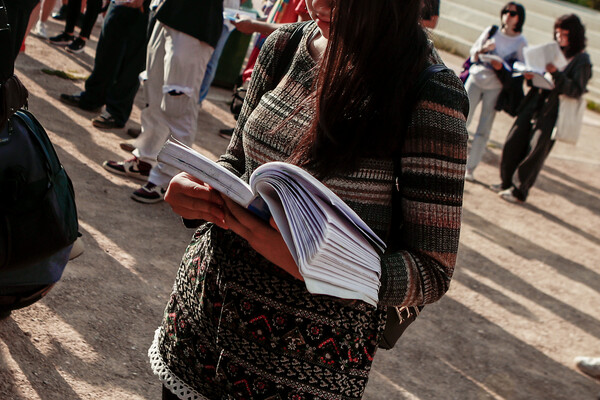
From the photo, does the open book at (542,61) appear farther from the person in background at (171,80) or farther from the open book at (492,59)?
the person in background at (171,80)

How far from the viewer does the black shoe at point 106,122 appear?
6.46m

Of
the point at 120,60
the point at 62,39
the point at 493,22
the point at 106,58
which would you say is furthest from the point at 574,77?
the point at 493,22

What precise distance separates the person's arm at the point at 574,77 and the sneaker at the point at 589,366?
12.1 feet

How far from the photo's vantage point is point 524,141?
321 inches

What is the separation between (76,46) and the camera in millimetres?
8844

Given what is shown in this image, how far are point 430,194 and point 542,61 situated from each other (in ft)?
21.4

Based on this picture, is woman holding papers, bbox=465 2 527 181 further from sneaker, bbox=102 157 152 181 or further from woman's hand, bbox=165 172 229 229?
woman's hand, bbox=165 172 229 229

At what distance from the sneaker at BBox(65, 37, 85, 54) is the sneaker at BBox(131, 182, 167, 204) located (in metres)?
4.29

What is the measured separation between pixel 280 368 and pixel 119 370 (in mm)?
1859

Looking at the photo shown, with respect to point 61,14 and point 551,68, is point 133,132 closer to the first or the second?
point 551,68

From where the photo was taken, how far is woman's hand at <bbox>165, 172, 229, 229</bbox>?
1.55 m

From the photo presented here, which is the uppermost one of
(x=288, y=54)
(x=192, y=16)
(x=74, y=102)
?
(x=288, y=54)

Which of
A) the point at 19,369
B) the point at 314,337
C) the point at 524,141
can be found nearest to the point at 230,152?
the point at 314,337

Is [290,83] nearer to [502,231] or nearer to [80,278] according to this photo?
[80,278]
